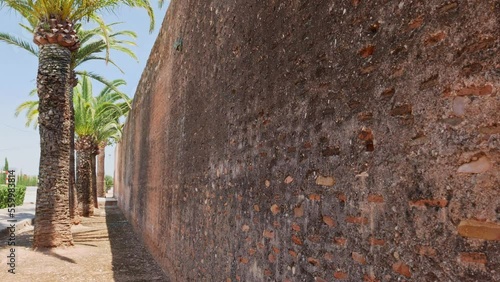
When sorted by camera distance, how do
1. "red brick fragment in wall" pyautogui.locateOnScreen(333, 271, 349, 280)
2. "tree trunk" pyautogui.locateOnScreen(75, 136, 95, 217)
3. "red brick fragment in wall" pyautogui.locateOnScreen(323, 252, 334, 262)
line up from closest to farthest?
1. "red brick fragment in wall" pyautogui.locateOnScreen(333, 271, 349, 280)
2. "red brick fragment in wall" pyautogui.locateOnScreen(323, 252, 334, 262)
3. "tree trunk" pyautogui.locateOnScreen(75, 136, 95, 217)

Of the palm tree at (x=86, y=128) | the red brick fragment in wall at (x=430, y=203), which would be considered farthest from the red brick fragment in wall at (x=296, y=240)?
the palm tree at (x=86, y=128)

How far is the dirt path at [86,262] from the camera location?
7.68 m

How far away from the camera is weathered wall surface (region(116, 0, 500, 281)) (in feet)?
5.75

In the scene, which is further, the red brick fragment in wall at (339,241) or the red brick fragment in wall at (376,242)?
the red brick fragment in wall at (339,241)

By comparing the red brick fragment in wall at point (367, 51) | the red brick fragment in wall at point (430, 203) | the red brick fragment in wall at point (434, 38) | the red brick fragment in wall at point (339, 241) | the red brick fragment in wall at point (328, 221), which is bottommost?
the red brick fragment in wall at point (339, 241)

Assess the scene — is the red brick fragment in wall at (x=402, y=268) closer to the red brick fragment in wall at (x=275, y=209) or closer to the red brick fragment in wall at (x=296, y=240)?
the red brick fragment in wall at (x=296, y=240)

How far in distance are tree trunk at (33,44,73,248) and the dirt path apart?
1.43 feet

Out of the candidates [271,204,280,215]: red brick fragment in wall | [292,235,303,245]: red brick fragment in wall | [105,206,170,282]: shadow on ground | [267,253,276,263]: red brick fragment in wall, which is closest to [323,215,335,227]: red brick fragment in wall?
[292,235,303,245]: red brick fragment in wall

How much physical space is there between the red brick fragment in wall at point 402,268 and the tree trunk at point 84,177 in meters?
17.3

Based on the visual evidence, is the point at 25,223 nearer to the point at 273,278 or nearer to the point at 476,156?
the point at 273,278

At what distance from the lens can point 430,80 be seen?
1954 millimetres

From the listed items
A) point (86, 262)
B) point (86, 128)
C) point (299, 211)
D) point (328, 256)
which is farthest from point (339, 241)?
point (86, 128)

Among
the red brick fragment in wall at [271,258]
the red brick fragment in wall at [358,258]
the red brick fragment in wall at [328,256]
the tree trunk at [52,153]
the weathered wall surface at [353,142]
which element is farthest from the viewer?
the tree trunk at [52,153]

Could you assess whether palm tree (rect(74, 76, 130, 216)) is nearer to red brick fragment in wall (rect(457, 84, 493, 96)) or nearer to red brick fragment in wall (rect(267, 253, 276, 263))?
red brick fragment in wall (rect(267, 253, 276, 263))
